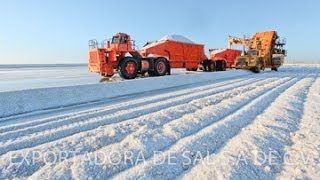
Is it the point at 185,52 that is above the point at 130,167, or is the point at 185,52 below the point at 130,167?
above

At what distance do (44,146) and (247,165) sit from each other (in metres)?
2.75

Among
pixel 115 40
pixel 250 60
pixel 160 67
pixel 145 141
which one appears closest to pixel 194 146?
pixel 145 141

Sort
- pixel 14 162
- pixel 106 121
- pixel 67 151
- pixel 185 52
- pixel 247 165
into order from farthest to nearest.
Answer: pixel 185 52 → pixel 106 121 → pixel 67 151 → pixel 14 162 → pixel 247 165

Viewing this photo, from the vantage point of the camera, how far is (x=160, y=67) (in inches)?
639

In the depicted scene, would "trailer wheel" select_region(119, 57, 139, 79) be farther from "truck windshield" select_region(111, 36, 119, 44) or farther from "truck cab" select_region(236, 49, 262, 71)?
"truck cab" select_region(236, 49, 262, 71)

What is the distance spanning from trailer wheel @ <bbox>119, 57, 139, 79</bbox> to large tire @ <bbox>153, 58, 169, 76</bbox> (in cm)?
153

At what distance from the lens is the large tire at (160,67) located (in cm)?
1596

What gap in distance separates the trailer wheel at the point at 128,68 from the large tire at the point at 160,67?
60.4 inches

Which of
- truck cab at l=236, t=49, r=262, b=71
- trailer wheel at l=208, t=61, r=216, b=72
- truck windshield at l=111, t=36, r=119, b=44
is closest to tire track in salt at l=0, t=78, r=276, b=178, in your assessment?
truck windshield at l=111, t=36, r=119, b=44

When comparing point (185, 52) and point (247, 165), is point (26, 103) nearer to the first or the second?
point (247, 165)

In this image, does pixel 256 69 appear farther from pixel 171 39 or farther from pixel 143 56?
pixel 143 56

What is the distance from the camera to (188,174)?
313cm

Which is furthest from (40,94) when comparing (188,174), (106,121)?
(188,174)

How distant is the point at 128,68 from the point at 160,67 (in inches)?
94.3
